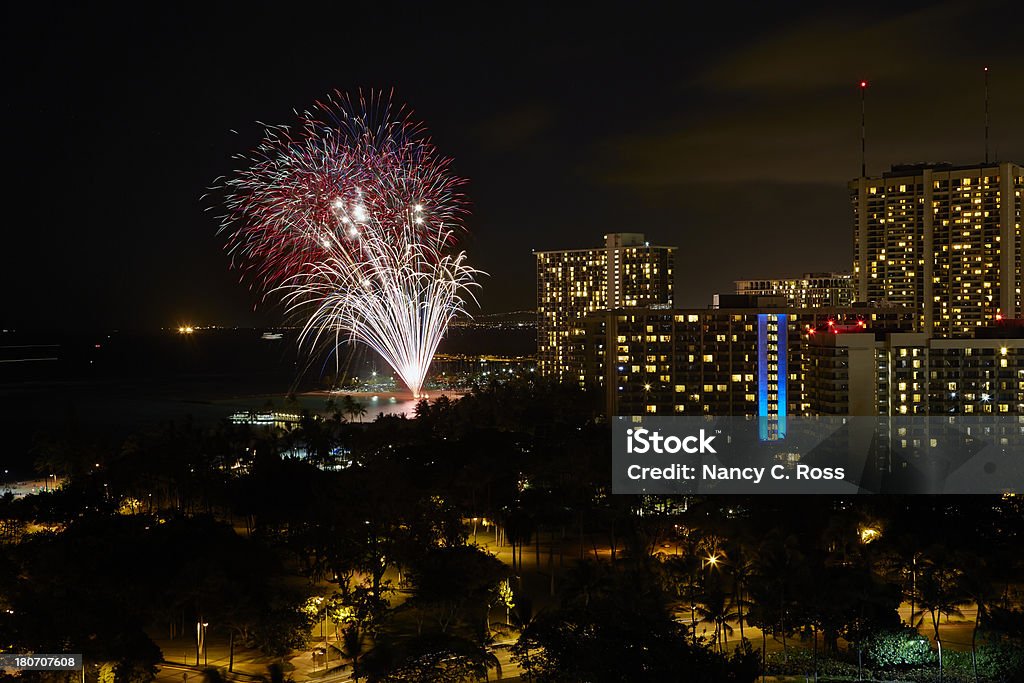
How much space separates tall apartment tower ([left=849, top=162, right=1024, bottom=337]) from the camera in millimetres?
58094

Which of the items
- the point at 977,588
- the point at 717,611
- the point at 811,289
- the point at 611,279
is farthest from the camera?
the point at 811,289

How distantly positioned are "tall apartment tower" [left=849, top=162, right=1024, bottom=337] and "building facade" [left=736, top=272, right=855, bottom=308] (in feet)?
67.1

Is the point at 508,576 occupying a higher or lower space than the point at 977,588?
lower

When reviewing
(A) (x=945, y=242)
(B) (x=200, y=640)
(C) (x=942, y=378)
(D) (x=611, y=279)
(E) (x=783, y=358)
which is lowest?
(B) (x=200, y=640)

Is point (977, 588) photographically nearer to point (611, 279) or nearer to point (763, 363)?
point (763, 363)

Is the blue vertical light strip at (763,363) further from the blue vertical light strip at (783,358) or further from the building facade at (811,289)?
the building facade at (811,289)

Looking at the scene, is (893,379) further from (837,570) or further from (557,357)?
(557,357)

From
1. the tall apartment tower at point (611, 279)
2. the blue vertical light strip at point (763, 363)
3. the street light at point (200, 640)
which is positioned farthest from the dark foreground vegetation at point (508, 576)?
the tall apartment tower at point (611, 279)

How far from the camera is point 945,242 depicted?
59.8 m

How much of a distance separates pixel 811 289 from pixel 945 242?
26.6 meters

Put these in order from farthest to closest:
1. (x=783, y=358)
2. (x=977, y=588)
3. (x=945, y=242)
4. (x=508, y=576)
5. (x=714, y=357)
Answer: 1. (x=945, y=242)
2. (x=714, y=357)
3. (x=783, y=358)
4. (x=508, y=576)
5. (x=977, y=588)

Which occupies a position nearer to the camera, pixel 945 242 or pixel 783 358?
pixel 783 358

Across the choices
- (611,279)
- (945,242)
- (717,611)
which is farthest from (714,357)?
(717,611)

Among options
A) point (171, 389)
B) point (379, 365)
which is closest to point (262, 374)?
point (379, 365)
